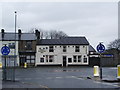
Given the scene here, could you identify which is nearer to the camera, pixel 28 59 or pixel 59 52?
pixel 28 59

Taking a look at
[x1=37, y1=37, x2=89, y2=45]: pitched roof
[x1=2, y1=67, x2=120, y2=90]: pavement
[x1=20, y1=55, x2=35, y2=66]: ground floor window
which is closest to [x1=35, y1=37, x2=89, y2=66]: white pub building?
[x1=37, y1=37, x2=89, y2=45]: pitched roof

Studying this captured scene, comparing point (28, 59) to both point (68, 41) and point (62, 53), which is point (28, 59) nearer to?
point (62, 53)

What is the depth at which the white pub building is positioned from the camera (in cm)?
6762

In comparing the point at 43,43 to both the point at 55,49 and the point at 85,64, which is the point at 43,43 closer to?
the point at 55,49

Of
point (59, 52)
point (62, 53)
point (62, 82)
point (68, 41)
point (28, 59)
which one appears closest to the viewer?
point (62, 82)

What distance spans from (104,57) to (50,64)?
44.3ft

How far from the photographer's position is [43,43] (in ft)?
228

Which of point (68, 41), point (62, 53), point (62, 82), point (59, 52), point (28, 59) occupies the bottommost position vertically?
point (62, 82)

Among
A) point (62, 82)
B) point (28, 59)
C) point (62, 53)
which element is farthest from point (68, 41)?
point (62, 82)

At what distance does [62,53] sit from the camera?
68.2m

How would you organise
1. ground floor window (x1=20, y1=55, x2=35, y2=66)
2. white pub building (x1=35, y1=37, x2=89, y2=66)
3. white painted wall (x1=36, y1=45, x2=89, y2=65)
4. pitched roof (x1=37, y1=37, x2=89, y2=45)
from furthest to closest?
pitched roof (x1=37, y1=37, x2=89, y2=45), white painted wall (x1=36, y1=45, x2=89, y2=65), white pub building (x1=35, y1=37, x2=89, y2=66), ground floor window (x1=20, y1=55, x2=35, y2=66)

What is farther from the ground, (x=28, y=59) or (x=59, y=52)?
(x=59, y=52)

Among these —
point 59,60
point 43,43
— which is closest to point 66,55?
point 59,60

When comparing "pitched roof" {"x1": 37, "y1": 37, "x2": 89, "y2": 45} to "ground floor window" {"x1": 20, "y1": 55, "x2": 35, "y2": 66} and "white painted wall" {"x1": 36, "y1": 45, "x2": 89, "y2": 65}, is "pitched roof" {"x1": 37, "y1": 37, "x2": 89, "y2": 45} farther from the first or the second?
"ground floor window" {"x1": 20, "y1": 55, "x2": 35, "y2": 66}
